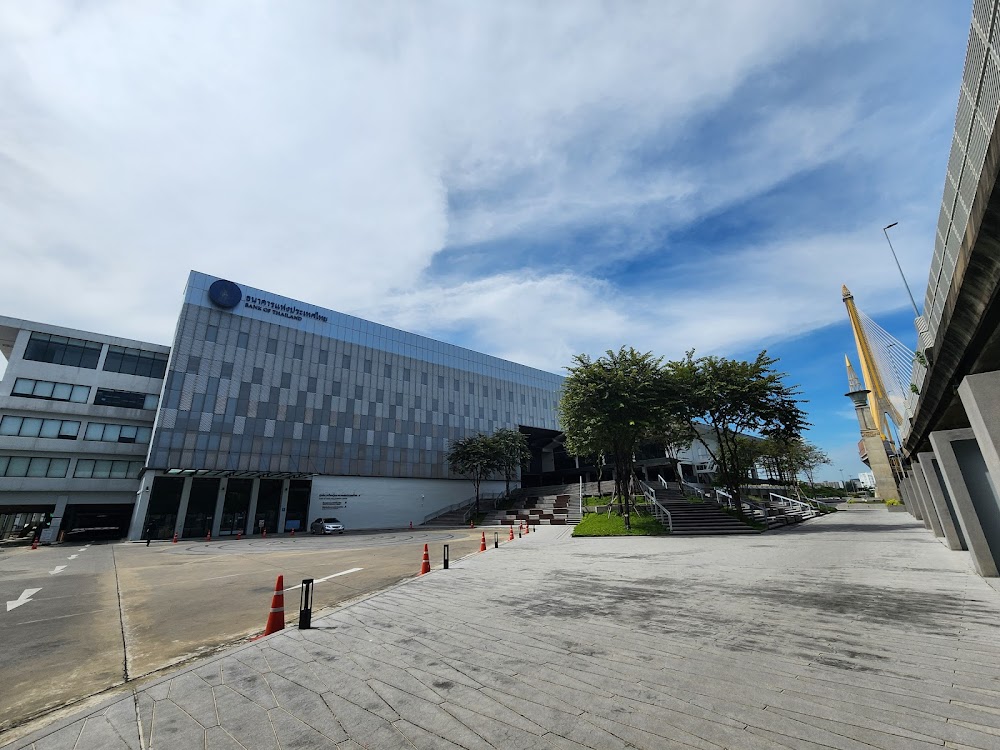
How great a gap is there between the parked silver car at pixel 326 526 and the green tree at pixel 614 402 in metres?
26.9

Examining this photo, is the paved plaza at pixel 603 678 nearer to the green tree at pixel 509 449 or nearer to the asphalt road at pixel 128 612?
the asphalt road at pixel 128 612

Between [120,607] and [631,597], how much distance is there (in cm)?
1195

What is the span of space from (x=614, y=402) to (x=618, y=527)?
26.3ft

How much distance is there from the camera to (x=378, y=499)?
4969cm

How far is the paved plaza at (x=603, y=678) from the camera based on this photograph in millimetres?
3717

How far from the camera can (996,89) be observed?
133 inches

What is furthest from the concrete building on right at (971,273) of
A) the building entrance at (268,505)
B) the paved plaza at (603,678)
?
the building entrance at (268,505)

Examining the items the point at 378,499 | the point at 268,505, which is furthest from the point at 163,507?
the point at 378,499

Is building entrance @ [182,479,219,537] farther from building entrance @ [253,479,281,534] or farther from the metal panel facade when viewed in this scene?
building entrance @ [253,479,281,534]

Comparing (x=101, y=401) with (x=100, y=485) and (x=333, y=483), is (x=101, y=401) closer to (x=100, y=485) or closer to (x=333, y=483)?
(x=100, y=485)

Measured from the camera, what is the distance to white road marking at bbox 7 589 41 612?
10.1 metres

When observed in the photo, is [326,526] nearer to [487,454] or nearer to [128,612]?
[487,454]

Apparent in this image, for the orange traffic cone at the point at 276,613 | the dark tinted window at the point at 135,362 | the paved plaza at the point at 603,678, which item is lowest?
the paved plaza at the point at 603,678

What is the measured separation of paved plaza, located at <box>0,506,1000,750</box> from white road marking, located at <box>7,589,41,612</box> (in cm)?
860
